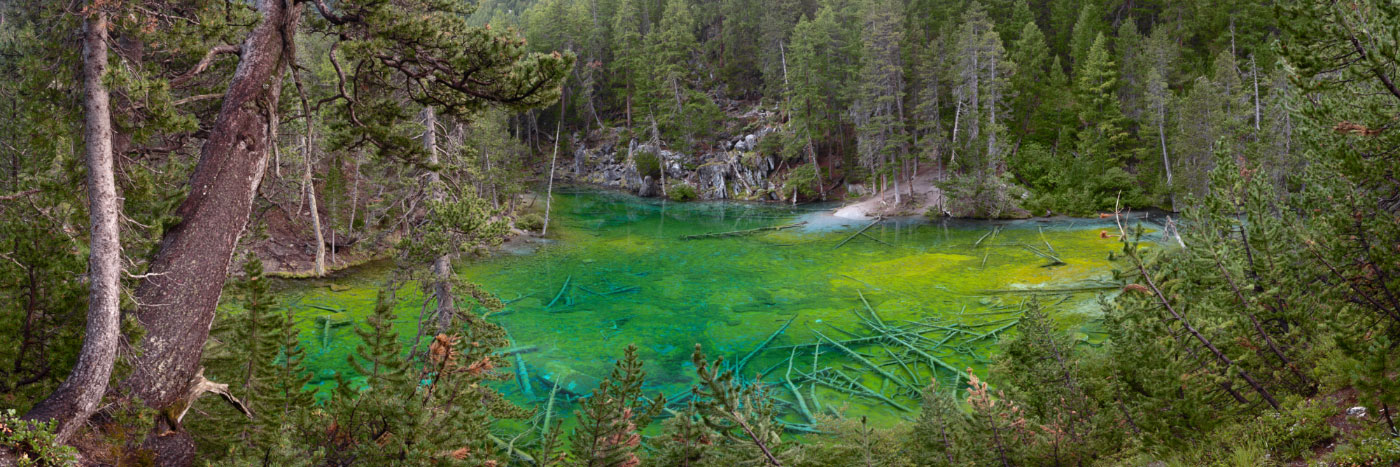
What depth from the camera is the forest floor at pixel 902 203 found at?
37.9m

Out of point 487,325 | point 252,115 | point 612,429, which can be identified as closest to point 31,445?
point 252,115

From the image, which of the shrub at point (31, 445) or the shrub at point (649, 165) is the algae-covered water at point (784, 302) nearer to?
the shrub at point (31, 445)

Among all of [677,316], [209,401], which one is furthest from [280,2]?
[677,316]

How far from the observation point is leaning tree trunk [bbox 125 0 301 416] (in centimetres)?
450

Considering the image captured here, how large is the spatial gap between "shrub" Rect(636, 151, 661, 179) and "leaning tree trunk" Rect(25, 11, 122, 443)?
48.6 meters

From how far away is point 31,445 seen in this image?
3389 millimetres

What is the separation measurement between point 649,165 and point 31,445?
164 ft

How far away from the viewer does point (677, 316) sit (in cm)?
1795

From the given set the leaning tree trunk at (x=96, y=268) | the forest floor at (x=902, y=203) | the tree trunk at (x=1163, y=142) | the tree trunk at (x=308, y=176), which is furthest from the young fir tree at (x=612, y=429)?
the tree trunk at (x=1163, y=142)

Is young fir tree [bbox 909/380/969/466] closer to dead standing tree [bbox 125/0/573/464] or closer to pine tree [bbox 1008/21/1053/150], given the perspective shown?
dead standing tree [bbox 125/0/573/464]

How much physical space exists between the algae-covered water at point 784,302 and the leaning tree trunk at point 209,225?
17.2 feet

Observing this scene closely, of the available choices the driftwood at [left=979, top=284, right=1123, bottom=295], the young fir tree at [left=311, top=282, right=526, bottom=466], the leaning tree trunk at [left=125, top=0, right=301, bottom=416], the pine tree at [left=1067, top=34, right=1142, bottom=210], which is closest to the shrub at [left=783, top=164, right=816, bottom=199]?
the pine tree at [left=1067, top=34, right=1142, bottom=210]

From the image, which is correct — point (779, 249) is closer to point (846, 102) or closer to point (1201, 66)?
point (846, 102)

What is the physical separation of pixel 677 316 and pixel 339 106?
12.1 metres
